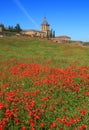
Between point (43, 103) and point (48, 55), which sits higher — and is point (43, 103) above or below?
above

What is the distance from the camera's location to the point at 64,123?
8.70m

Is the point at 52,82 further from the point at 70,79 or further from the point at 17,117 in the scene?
the point at 17,117

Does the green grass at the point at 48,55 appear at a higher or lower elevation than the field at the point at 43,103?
lower

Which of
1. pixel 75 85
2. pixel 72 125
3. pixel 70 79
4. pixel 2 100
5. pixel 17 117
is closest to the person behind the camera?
pixel 72 125

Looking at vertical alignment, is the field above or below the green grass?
above

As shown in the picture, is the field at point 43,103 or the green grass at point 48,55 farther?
the green grass at point 48,55

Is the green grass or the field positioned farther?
the green grass

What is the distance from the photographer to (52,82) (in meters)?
13.9

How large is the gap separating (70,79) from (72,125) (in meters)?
6.29

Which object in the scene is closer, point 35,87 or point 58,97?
point 58,97

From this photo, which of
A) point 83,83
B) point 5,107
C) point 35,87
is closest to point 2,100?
point 5,107

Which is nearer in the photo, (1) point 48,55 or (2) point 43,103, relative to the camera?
(2) point 43,103

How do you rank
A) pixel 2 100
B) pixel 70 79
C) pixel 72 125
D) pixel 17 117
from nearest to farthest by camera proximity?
pixel 72 125
pixel 17 117
pixel 2 100
pixel 70 79

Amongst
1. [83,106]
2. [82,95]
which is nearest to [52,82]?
[82,95]
